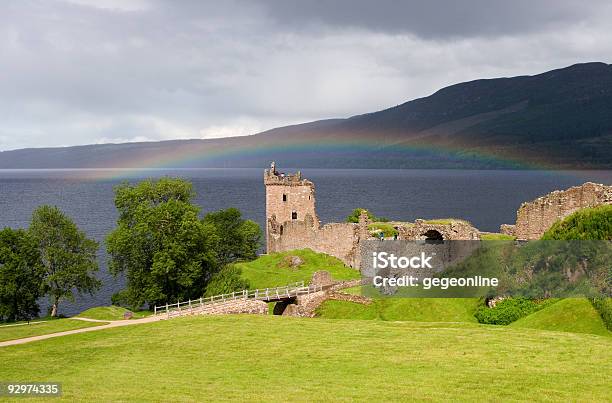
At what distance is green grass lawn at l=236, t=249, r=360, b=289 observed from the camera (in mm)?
53062

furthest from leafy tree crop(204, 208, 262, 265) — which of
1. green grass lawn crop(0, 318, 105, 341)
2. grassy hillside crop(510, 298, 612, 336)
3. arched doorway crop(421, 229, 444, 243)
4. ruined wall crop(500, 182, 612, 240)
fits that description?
grassy hillside crop(510, 298, 612, 336)

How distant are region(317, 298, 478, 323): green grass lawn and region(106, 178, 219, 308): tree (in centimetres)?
1723

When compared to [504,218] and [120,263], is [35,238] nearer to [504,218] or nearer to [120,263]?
[120,263]

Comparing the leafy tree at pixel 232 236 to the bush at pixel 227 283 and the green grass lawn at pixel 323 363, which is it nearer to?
the bush at pixel 227 283

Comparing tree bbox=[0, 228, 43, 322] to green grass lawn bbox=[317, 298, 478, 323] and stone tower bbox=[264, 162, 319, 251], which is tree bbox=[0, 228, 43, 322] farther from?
green grass lawn bbox=[317, 298, 478, 323]

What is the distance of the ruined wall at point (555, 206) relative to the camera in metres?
35.3

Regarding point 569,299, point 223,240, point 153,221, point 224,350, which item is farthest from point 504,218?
point 224,350

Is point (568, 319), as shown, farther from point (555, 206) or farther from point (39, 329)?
point (39, 329)

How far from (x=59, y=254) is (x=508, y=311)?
3910cm

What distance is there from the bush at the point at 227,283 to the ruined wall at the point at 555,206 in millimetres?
21806

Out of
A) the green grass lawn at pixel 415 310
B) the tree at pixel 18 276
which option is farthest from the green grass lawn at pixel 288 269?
the tree at pixel 18 276

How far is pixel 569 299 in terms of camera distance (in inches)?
1152

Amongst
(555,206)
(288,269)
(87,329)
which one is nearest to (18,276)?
(87,329)

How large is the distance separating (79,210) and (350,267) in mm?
113557
